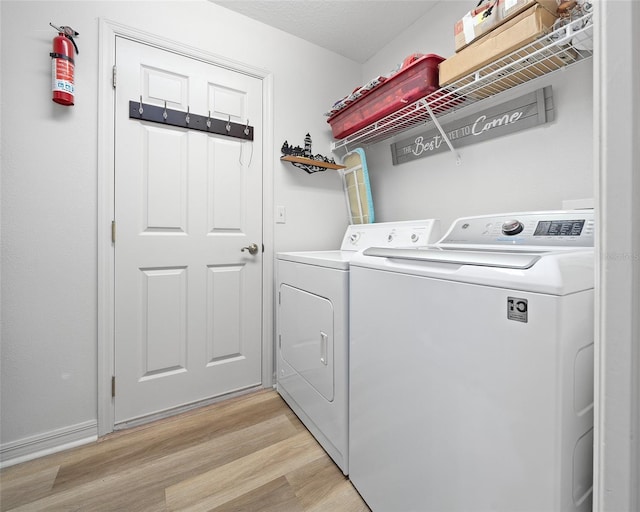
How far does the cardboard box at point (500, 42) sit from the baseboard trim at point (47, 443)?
2524mm

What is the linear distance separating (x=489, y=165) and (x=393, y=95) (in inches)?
26.0

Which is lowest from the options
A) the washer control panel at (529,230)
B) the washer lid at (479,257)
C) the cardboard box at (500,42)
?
the washer lid at (479,257)

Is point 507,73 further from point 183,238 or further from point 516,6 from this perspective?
point 183,238

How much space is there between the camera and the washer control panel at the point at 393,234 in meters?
1.61

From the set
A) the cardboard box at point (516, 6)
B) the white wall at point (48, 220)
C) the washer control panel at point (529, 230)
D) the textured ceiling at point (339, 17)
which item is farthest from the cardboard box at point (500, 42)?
the white wall at point (48, 220)

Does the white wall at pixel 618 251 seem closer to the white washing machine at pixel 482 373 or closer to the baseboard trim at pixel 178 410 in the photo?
the white washing machine at pixel 482 373

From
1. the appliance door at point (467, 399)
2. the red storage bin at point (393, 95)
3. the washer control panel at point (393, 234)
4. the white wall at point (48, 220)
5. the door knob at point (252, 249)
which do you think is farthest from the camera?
the door knob at point (252, 249)

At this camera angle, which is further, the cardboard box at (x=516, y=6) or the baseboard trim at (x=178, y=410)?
the baseboard trim at (x=178, y=410)

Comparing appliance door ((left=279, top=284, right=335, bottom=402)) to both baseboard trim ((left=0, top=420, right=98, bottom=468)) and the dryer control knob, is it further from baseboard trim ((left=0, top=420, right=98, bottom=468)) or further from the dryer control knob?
baseboard trim ((left=0, top=420, right=98, bottom=468))

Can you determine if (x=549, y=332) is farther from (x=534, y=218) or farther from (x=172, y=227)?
(x=172, y=227)

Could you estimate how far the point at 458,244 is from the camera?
1.24 metres

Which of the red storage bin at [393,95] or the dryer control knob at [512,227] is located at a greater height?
the red storage bin at [393,95]

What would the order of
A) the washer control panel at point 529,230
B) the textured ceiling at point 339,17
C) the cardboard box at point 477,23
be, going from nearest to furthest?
the washer control panel at point 529,230
the cardboard box at point 477,23
the textured ceiling at point 339,17

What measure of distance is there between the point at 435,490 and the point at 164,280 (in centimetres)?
162
